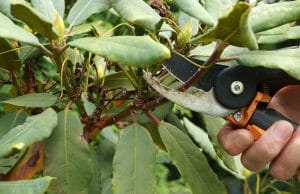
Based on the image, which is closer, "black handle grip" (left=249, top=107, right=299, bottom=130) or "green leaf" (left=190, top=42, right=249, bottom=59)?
"green leaf" (left=190, top=42, right=249, bottom=59)

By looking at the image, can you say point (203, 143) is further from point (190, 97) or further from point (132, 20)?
point (132, 20)

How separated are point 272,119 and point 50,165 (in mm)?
320

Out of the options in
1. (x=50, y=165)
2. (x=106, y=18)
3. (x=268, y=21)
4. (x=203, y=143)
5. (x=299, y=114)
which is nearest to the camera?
(x=268, y=21)

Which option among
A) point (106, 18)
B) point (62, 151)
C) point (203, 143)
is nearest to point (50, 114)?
point (62, 151)

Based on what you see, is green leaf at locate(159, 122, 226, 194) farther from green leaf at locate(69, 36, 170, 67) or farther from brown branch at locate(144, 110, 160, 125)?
green leaf at locate(69, 36, 170, 67)

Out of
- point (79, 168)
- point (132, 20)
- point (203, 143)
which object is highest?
point (132, 20)

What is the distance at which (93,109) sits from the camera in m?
0.82

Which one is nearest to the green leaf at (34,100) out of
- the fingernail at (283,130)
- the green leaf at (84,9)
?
the green leaf at (84,9)

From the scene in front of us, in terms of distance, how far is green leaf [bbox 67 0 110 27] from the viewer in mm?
832

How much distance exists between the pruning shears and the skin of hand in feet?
0.04

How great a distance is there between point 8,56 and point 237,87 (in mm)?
327

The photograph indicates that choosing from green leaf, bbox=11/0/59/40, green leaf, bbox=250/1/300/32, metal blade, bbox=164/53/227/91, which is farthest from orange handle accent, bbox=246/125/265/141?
green leaf, bbox=11/0/59/40

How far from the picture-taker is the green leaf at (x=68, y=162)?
77 centimetres

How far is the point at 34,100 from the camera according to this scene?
2.69ft
